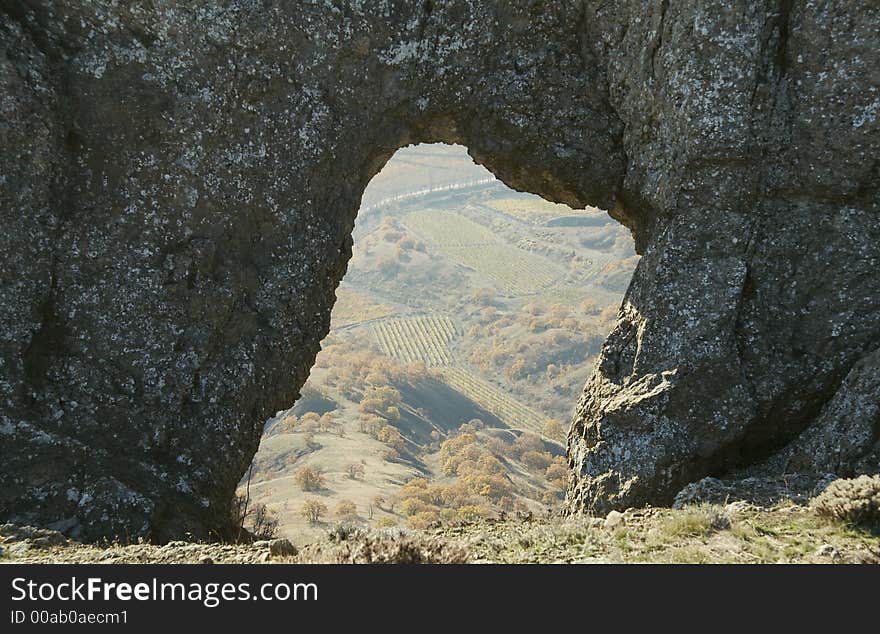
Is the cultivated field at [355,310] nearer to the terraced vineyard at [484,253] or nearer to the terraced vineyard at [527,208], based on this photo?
the terraced vineyard at [484,253]

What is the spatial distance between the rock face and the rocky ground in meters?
1.50

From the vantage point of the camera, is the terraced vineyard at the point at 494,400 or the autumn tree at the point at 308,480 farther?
the terraced vineyard at the point at 494,400

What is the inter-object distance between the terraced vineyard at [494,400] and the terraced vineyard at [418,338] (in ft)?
18.5

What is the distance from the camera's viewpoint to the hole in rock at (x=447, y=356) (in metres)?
64.4

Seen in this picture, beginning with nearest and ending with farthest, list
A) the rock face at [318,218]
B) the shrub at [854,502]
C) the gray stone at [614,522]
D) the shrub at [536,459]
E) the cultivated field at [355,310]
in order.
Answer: the shrub at [854,502] → the gray stone at [614,522] → the rock face at [318,218] → the shrub at [536,459] → the cultivated field at [355,310]

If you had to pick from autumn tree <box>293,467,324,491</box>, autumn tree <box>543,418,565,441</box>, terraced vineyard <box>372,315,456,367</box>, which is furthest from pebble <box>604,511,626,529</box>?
terraced vineyard <box>372,315,456,367</box>

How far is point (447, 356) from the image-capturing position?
13262 cm

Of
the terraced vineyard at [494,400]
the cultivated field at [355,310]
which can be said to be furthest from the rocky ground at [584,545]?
the cultivated field at [355,310]

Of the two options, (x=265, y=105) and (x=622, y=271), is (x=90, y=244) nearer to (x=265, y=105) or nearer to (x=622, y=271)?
(x=265, y=105)

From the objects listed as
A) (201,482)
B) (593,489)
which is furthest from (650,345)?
(201,482)

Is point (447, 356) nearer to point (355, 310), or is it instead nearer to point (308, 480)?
point (355, 310)

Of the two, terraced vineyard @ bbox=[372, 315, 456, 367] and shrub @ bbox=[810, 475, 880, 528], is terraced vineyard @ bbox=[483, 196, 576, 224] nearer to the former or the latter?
terraced vineyard @ bbox=[372, 315, 456, 367]

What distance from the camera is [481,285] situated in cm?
14875

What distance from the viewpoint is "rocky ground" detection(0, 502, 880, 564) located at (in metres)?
7.91
